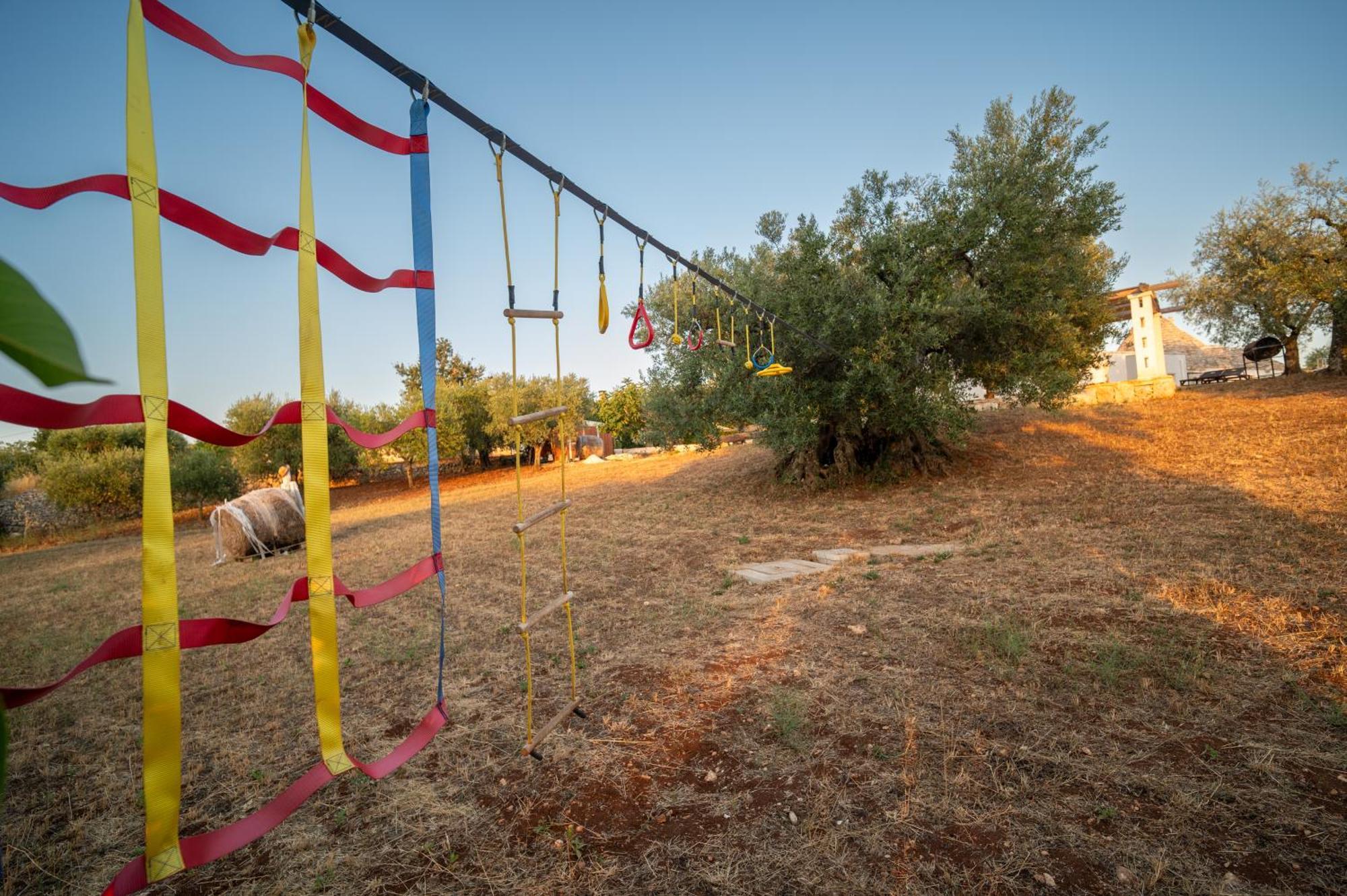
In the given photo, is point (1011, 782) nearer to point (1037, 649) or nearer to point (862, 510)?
point (1037, 649)

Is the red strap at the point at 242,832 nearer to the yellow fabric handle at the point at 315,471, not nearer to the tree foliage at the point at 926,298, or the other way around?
the yellow fabric handle at the point at 315,471

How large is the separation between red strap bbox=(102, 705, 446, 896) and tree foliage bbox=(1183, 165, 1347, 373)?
61.9ft

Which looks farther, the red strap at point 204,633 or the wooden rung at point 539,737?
the wooden rung at point 539,737

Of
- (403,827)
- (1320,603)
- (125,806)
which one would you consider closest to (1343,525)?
(1320,603)

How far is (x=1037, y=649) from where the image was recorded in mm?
4012

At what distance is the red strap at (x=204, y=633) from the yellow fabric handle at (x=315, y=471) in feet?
0.21

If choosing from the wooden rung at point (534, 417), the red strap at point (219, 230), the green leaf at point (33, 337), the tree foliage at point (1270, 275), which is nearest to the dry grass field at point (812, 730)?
the wooden rung at point (534, 417)

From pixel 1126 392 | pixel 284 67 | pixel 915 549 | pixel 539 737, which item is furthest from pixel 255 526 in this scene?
pixel 1126 392

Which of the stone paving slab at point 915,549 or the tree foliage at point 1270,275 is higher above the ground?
the tree foliage at point 1270,275

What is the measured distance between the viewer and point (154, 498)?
5.15 feet

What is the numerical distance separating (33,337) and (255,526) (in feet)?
38.9

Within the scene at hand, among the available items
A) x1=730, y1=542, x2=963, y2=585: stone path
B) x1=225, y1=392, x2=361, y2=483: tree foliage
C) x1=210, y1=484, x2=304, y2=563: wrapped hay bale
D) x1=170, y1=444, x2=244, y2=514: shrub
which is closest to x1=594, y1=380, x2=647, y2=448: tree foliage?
x1=225, y1=392, x2=361, y2=483: tree foliage

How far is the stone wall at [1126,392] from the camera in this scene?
1639cm

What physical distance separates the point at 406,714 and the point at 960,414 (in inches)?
335
